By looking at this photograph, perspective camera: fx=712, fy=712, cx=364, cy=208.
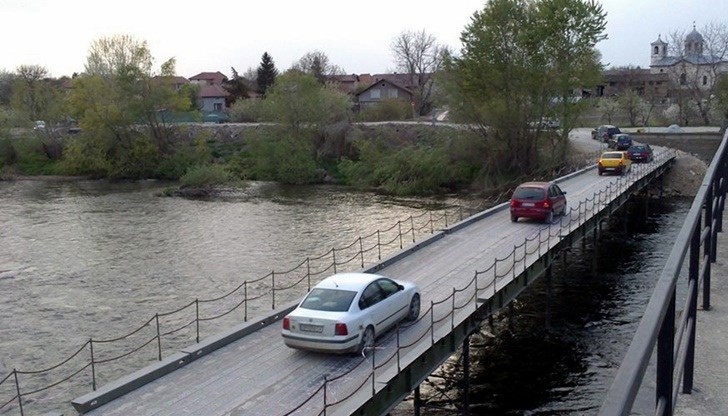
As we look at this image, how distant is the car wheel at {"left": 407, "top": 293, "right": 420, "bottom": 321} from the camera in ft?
55.5

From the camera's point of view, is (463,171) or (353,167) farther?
(353,167)

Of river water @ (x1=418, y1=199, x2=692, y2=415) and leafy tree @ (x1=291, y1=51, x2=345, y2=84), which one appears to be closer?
river water @ (x1=418, y1=199, x2=692, y2=415)

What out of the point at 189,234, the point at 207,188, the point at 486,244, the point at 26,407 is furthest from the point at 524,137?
the point at 26,407

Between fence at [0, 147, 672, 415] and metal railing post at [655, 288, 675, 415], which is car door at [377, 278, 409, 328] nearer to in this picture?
fence at [0, 147, 672, 415]

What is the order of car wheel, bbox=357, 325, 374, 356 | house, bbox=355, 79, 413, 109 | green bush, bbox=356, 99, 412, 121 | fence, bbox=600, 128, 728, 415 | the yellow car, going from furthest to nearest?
house, bbox=355, 79, 413, 109 < green bush, bbox=356, 99, 412, 121 < the yellow car < car wheel, bbox=357, 325, 374, 356 < fence, bbox=600, 128, 728, 415

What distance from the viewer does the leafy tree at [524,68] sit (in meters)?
56.6

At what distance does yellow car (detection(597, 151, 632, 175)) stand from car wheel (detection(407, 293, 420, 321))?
33.3m

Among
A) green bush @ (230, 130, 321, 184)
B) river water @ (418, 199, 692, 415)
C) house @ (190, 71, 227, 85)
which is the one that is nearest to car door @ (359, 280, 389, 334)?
river water @ (418, 199, 692, 415)

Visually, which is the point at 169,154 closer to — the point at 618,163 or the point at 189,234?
the point at 189,234

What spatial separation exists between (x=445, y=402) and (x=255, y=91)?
129 m

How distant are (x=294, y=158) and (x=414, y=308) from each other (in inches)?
2150

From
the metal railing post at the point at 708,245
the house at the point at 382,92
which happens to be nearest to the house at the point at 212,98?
the house at the point at 382,92

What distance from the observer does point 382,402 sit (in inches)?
503

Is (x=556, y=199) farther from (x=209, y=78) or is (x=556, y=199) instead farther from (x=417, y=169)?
(x=209, y=78)
